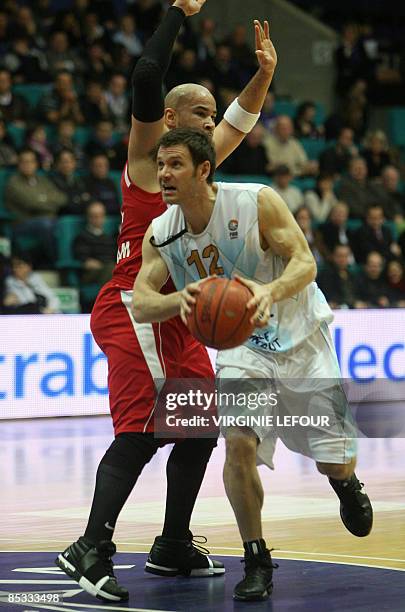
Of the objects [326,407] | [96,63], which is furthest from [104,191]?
[326,407]

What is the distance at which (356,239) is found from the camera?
1585 cm

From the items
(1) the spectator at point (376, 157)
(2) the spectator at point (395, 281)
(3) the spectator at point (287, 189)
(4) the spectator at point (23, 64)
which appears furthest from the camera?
(1) the spectator at point (376, 157)

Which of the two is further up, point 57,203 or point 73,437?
point 57,203

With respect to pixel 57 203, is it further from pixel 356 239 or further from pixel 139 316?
pixel 139 316

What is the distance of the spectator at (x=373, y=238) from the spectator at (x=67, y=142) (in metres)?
3.46

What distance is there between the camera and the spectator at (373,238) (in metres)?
15.8

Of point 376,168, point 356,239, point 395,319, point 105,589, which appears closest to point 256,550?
point 105,589

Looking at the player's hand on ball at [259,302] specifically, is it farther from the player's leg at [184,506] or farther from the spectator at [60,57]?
the spectator at [60,57]

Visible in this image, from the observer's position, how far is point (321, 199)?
52.7 ft

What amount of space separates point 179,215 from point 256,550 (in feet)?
4.34

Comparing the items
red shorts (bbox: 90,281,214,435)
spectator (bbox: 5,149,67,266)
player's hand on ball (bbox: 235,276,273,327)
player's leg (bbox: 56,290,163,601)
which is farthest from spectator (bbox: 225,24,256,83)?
player's hand on ball (bbox: 235,276,273,327)

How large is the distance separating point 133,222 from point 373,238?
34.4 ft

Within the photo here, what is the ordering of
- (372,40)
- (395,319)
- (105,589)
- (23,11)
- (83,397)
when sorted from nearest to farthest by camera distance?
(105,589)
(83,397)
(395,319)
(23,11)
(372,40)

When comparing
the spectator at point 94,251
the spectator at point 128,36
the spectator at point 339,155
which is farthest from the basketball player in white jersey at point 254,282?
the spectator at point 128,36
